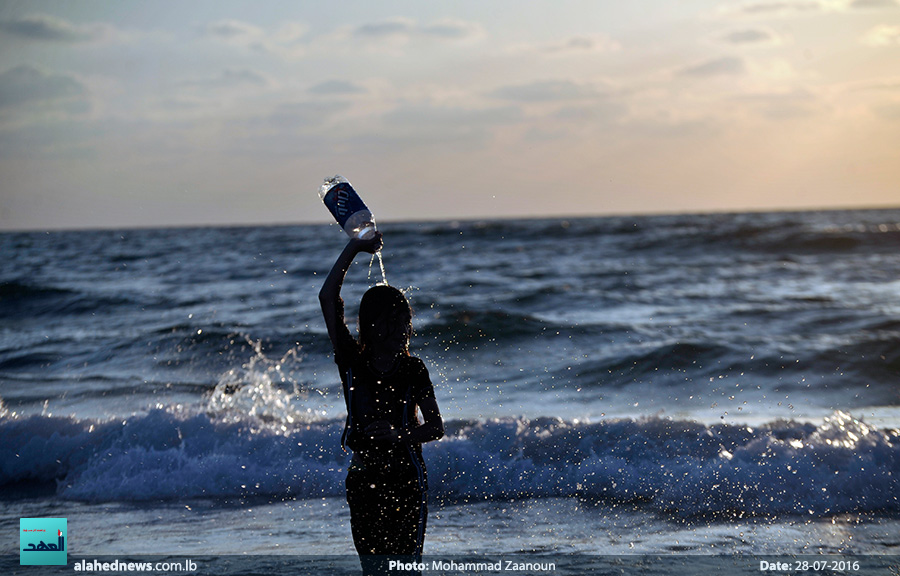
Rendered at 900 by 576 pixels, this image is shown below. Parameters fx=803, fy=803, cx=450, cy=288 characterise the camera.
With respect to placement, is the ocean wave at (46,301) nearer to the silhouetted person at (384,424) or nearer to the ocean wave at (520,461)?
the ocean wave at (520,461)

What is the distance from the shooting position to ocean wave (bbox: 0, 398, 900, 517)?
21.4ft

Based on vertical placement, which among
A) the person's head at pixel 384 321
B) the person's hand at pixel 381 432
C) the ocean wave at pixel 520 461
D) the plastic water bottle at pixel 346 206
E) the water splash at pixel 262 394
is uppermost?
the plastic water bottle at pixel 346 206

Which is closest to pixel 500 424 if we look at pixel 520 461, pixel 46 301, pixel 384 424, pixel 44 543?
pixel 520 461

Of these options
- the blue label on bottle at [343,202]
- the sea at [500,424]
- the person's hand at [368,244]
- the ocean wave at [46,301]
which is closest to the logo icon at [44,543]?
the sea at [500,424]

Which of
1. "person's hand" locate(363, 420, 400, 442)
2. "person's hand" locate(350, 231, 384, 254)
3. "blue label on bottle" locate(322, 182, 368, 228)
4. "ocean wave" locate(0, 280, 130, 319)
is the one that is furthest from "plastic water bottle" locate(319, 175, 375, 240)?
"ocean wave" locate(0, 280, 130, 319)

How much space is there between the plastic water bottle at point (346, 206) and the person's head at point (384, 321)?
0.43 meters

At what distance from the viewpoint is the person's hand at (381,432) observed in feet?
10.3

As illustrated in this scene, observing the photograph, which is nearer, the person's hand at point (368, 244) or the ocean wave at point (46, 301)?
the person's hand at point (368, 244)

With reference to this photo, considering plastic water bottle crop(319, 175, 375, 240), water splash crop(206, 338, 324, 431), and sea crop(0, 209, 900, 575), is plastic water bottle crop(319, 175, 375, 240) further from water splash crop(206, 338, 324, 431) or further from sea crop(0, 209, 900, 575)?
water splash crop(206, 338, 324, 431)

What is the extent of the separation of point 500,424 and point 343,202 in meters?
4.74

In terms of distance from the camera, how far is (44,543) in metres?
5.30

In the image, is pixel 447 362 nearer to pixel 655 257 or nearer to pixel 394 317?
pixel 394 317

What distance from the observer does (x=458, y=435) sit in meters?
7.80

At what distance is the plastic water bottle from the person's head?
1.42 ft
